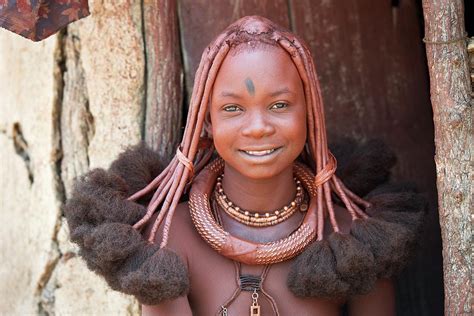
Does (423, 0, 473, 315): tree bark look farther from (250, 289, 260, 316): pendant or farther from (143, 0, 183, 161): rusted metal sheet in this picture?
(143, 0, 183, 161): rusted metal sheet

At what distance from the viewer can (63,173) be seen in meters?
3.62

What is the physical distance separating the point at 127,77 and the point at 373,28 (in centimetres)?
104

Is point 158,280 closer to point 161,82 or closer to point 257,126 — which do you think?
point 257,126

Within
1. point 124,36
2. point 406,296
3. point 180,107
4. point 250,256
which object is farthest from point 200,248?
point 406,296

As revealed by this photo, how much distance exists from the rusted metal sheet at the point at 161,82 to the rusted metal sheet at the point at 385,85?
571 millimetres

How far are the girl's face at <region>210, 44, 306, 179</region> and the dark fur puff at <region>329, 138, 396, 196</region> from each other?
43 centimetres

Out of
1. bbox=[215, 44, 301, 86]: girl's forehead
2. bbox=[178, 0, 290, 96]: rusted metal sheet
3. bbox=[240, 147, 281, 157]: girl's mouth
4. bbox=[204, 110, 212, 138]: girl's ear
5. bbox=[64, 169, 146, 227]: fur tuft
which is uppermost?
bbox=[178, 0, 290, 96]: rusted metal sheet

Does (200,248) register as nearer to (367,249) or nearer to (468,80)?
(367,249)

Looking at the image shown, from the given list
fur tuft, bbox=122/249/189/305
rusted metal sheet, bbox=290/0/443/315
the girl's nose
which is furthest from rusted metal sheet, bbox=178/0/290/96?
fur tuft, bbox=122/249/189/305

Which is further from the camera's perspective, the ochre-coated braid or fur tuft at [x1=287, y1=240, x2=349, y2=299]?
the ochre-coated braid

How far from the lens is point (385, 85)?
3.87m

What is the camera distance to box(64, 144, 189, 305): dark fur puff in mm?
2766

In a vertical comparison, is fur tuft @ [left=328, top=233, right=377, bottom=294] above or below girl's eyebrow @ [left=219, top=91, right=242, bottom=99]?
below

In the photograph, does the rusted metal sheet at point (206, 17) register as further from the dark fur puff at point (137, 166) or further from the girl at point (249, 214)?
the girl at point (249, 214)
